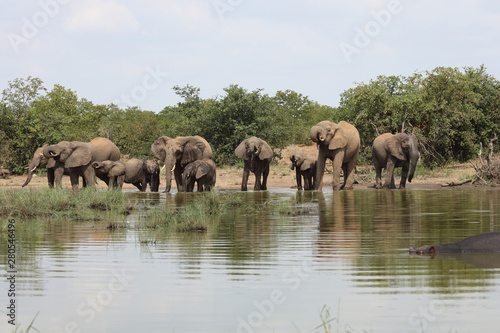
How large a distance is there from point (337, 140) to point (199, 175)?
14.6 feet

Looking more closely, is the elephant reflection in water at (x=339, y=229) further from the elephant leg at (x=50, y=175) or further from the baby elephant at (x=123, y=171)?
the elephant leg at (x=50, y=175)

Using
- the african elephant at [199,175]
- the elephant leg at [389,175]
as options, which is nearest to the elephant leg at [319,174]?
the elephant leg at [389,175]

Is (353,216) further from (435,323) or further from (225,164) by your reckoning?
(225,164)

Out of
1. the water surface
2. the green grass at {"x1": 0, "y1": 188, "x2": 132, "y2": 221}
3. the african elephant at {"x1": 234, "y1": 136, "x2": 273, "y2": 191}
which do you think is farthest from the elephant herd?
the water surface

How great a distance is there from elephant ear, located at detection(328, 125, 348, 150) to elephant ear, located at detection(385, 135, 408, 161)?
4.68 ft

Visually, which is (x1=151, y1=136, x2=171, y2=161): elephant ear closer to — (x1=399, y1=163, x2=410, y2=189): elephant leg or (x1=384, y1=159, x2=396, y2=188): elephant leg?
(x1=384, y1=159, x2=396, y2=188): elephant leg

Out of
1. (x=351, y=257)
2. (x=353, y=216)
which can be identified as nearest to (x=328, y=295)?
(x=351, y=257)

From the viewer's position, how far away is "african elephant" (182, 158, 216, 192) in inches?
849

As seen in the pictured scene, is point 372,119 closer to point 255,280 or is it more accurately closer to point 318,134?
point 318,134

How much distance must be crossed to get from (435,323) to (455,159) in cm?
2815

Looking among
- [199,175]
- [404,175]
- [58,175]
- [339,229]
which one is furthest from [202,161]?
[339,229]

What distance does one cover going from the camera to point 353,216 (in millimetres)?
12141

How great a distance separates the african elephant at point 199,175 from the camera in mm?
21562

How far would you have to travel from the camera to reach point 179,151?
77.5 ft
